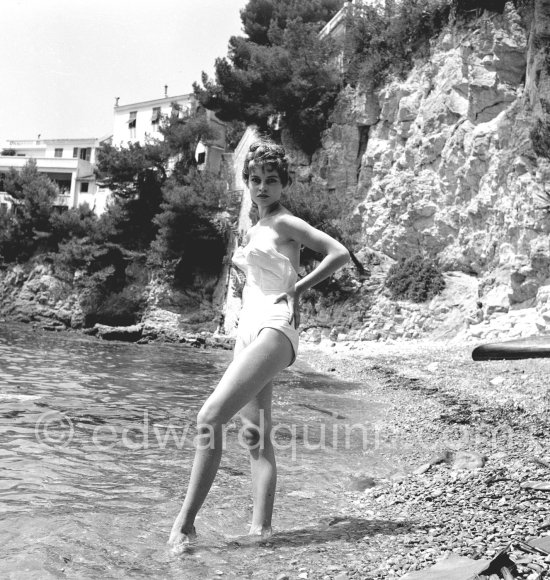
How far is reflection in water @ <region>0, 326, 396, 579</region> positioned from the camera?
2.82 metres

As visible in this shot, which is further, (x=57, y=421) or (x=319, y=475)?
(x=57, y=421)

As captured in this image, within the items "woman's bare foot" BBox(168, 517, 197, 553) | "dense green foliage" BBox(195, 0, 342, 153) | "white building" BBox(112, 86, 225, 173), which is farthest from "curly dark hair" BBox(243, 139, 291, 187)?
"white building" BBox(112, 86, 225, 173)

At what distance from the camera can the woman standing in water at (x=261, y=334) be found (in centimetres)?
293

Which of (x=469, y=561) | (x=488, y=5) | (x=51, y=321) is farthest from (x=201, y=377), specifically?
(x=51, y=321)

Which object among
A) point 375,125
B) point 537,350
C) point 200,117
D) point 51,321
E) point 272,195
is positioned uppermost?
point 200,117

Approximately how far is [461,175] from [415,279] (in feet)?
13.7

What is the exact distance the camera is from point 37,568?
265cm

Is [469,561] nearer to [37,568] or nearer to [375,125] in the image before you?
[37,568]

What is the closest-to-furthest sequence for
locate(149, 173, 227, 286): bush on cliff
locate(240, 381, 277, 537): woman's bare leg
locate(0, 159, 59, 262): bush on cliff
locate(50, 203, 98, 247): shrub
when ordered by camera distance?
1. locate(240, 381, 277, 537): woman's bare leg
2. locate(149, 173, 227, 286): bush on cliff
3. locate(50, 203, 98, 247): shrub
4. locate(0, 159, 59, 262): bush on cliff

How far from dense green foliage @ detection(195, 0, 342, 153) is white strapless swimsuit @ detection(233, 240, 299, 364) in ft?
88.6

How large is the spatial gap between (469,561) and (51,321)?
3507 cm

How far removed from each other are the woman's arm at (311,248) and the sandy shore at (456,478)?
4.11ft

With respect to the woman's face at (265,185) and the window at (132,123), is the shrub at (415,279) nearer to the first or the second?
the woman's face at (265,185)

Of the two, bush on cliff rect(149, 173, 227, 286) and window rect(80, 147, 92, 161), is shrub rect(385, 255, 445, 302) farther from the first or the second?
window rect(80, 147, 92, 161)
